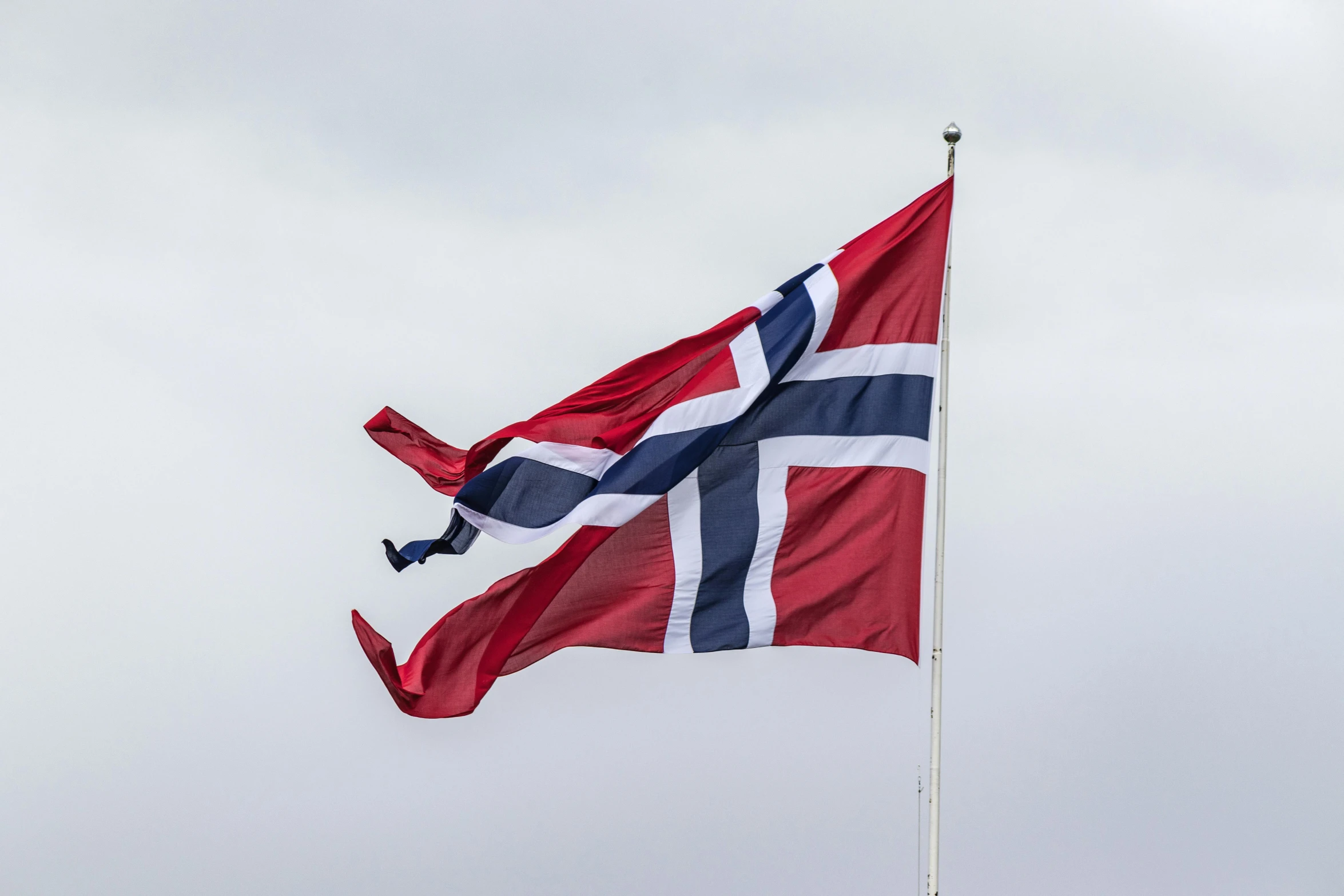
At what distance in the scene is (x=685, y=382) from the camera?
16984mm

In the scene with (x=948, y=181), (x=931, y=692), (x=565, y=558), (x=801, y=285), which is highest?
(x=948, y=181)

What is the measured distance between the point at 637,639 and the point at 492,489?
2.59 meters

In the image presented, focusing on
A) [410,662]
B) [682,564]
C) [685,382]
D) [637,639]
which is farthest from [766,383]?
[410,662]

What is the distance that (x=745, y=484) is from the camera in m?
16.8

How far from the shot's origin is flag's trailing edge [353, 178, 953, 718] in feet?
53.2

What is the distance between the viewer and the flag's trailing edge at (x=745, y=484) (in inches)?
639

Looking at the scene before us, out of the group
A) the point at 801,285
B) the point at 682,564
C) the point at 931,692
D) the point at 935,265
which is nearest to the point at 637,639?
the point at 682,564

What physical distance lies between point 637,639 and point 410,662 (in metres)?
2.78

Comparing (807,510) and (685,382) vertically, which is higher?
(685,382)

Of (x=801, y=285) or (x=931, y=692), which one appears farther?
(x=801, y=285)

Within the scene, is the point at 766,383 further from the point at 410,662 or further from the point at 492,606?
the point at 410,662

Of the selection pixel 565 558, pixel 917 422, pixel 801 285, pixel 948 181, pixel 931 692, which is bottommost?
pixel 931 692

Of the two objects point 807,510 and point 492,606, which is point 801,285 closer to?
point 807,510

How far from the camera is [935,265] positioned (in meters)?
16.5
